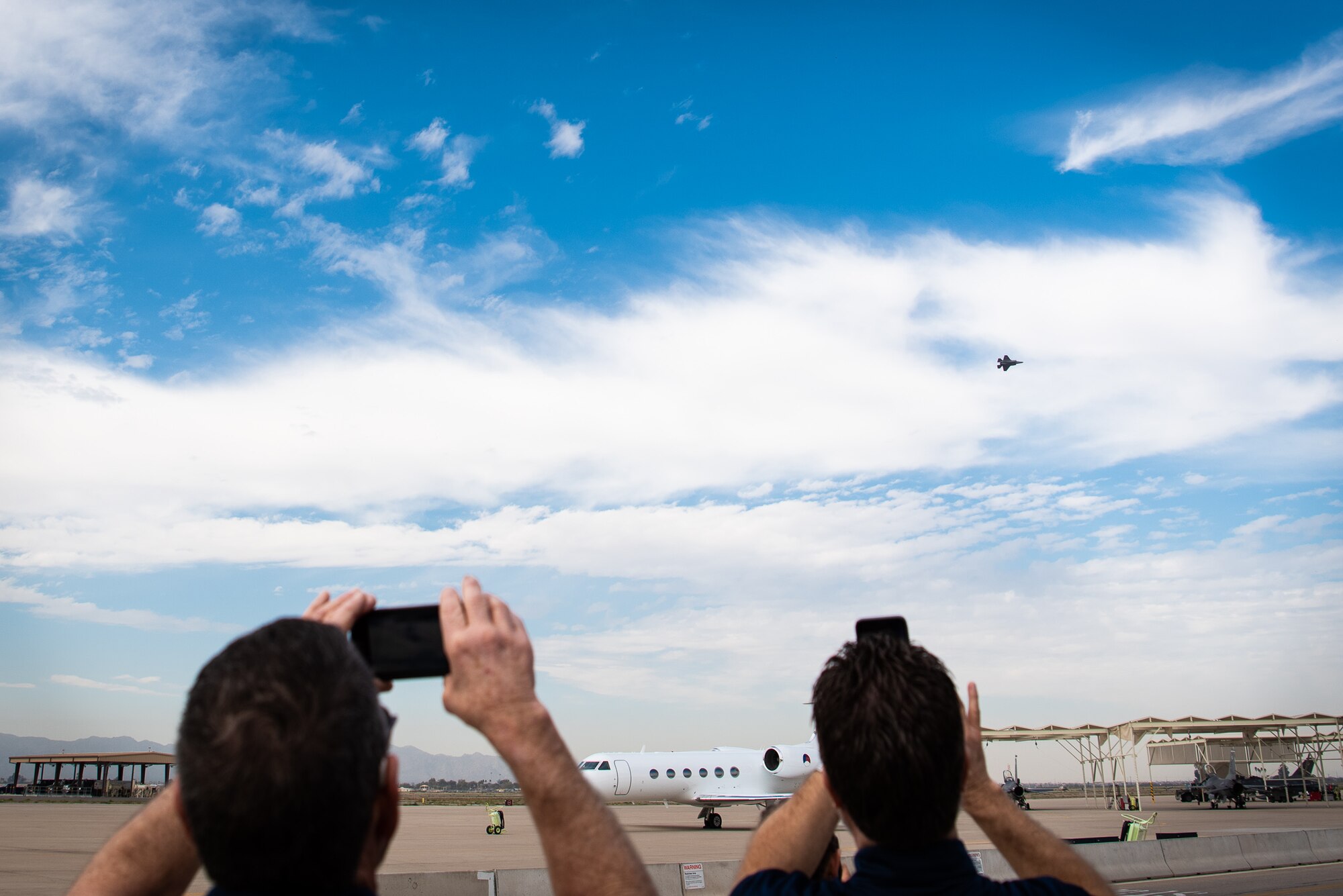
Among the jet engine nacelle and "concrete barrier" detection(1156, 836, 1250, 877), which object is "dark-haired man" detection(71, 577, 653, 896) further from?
the jet engine nacelle

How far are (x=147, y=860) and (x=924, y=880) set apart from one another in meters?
1.69

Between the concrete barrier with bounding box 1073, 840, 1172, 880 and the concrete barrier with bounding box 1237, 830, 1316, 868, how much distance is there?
2.77 m

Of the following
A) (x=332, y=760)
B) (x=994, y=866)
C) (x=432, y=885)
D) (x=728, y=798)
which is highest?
(x=332, y=760)

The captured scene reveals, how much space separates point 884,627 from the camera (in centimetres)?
238

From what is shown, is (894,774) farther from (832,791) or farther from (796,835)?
(796,835)

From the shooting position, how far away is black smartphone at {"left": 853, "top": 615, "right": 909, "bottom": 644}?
91.3 inches

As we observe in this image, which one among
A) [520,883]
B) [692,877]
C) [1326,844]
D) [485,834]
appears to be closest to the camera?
[520,883]

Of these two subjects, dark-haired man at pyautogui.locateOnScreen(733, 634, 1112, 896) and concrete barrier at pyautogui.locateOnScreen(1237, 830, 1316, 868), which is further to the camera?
concrete barrier at pyautogui.locateOnScreen(1237, 830, 1316, 868)

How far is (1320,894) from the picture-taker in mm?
13633

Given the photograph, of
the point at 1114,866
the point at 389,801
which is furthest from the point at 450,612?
the point at 1114,866

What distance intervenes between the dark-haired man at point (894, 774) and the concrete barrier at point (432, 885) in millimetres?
10024

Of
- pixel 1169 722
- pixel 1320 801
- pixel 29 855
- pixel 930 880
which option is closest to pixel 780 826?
pixel 930 880

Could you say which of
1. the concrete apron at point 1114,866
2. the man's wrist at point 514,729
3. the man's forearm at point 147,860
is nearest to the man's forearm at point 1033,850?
the man's wrist at point 514,729

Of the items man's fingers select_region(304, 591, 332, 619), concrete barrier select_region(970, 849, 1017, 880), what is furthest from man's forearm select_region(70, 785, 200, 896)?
concrete barrier select_region(970, 849, 1017, 880)
